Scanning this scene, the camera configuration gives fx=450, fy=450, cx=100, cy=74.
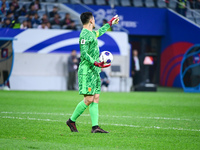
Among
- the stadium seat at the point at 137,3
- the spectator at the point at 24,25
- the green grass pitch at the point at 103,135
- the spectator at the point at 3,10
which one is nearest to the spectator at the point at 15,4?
the spectator at the point at 3,10

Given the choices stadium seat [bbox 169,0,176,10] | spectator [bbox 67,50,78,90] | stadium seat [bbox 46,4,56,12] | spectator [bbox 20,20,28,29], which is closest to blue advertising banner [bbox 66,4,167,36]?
stadium seat [bbox 169,0,176,10]

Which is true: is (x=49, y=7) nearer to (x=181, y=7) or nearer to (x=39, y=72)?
(x=39, y=72)

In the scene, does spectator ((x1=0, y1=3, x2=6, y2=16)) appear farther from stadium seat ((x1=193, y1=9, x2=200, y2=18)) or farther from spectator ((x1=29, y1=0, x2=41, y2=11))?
stadium seat ((x1=193, y1=9, x2=200, y2=18))

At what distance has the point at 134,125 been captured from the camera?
885 centimetres

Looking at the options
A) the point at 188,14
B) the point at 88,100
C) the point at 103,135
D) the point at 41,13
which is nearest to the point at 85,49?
the point at 88,100

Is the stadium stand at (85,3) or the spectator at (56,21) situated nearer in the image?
the stadium stand at (85,3)

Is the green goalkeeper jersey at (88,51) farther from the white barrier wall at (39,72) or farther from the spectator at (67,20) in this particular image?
the spectator at (67,20)

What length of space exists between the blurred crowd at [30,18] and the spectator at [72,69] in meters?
1.85

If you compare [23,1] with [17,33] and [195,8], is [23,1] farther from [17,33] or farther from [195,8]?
[195,8]

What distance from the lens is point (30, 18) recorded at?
74.3 feet

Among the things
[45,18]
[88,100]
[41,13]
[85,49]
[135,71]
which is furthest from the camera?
[135,71]

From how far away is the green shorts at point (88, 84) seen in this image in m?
7.48

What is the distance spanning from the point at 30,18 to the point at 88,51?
15.6 m

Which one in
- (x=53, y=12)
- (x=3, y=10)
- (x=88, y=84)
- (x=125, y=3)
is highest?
(x=125, y=3)
